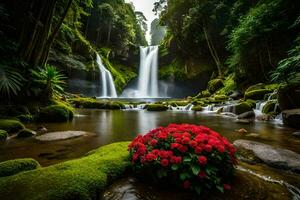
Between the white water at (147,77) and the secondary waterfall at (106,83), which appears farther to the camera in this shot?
the white water at (147,77)

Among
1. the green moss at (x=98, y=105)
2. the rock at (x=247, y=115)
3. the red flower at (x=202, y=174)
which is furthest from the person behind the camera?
the green moss at (x=98, y=105)

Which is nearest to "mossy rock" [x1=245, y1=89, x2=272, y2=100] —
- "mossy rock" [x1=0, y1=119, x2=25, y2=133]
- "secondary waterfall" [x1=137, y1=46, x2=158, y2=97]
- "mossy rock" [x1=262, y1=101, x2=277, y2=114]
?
"mossy rock" [x1=262, y1=101, x2=277, y2=114]

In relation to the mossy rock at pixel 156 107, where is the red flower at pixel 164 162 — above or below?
below

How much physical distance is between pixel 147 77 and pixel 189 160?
34146 mm

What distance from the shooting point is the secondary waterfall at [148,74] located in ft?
117

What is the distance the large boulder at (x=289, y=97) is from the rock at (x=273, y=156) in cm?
627

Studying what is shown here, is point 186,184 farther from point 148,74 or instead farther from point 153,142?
point 148,74

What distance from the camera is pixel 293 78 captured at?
1033 cm

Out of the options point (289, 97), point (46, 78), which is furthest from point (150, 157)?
point (289, 97)

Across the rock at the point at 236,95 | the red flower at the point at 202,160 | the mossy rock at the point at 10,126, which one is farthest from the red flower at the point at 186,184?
the rock at the point at 236,95

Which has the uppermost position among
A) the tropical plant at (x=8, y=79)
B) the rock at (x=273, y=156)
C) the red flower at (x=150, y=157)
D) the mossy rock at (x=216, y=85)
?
the mossy rock at (x=216, y=85)

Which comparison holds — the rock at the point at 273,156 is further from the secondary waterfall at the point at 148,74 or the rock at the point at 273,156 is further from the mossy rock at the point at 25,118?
the secondary waterfall at the point at 148,74

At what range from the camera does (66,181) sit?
7.58 feet

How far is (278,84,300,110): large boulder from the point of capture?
941 cm
